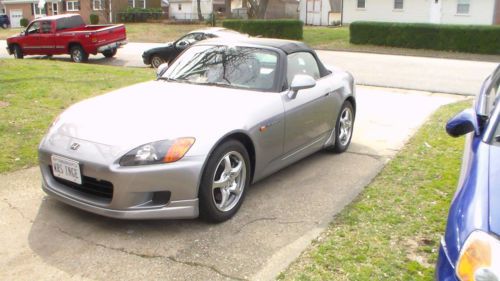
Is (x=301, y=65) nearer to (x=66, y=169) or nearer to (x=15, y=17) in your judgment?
(x=66, y=169)

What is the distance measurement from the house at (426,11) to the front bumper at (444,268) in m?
35.4

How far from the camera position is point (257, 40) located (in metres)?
5.41

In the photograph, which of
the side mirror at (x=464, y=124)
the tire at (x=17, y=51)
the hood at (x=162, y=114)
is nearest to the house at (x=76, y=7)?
the tire at (x=17, y=51)

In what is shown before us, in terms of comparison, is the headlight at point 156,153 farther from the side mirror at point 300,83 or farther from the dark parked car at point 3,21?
the dark parked car at point 3,21

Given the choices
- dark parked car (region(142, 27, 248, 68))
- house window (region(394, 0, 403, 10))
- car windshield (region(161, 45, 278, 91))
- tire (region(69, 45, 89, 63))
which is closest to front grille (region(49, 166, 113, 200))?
car windshield (region(161, 45, 278, 91))

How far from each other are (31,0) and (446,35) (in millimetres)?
51137

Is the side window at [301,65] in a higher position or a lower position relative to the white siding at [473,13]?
lower

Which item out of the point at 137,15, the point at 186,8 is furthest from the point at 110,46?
the point at 186,8

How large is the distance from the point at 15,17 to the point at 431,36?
53.6m

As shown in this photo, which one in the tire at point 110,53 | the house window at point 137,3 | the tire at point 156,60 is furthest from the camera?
the house window at point 137,3

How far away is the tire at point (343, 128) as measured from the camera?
596 centimetres

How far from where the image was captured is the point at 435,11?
3534 cm

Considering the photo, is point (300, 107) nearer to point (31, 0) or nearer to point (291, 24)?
point (291, 24)

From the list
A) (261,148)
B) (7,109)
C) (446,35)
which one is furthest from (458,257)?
(446,35)
